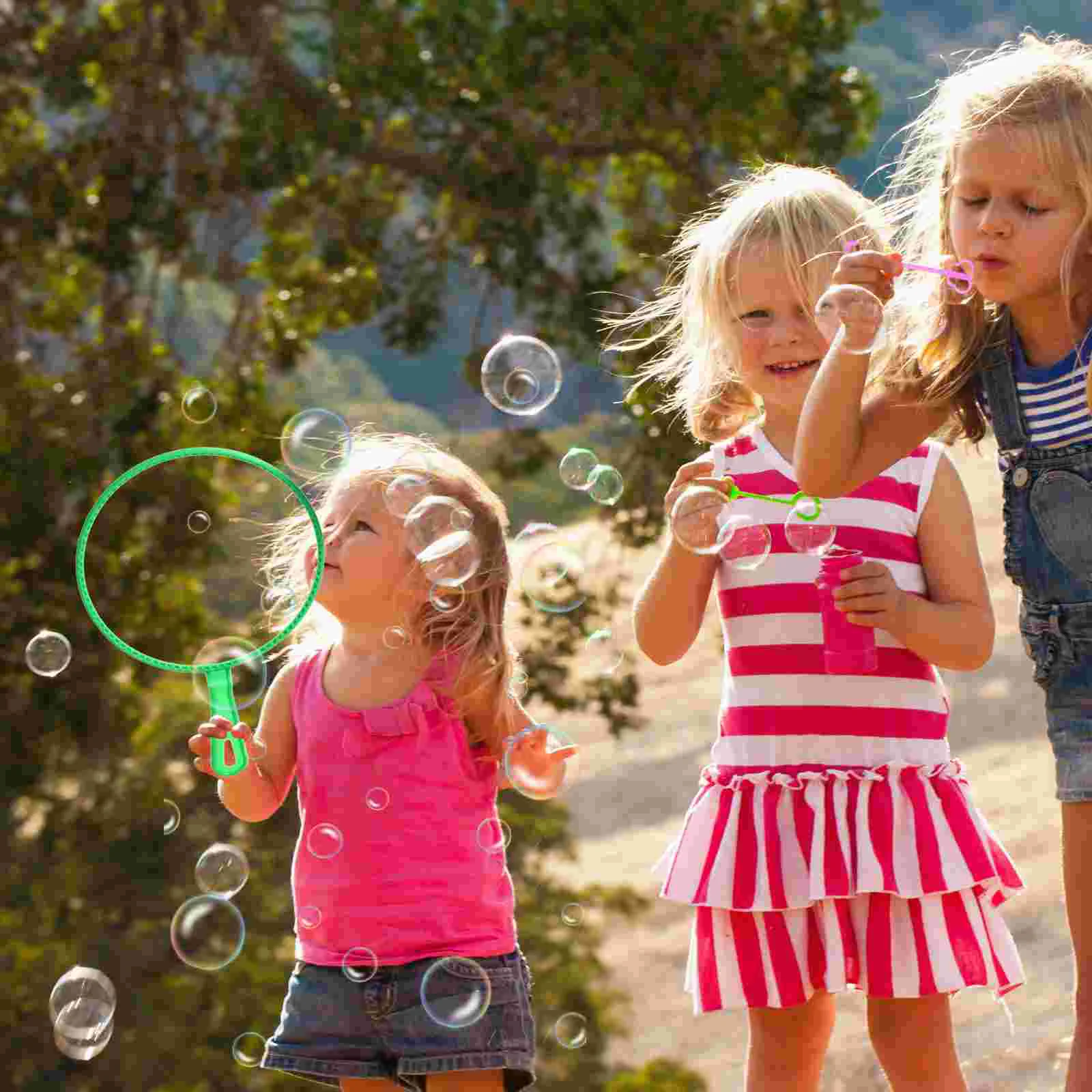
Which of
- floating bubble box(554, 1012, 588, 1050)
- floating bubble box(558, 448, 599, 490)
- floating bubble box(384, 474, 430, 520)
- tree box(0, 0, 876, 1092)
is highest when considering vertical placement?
tree box(0, 0, 876, 1092)

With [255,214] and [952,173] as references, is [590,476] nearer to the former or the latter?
[952,173]

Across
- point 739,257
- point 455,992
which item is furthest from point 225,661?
point 739,257

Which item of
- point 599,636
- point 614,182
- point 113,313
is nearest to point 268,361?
point 113,313

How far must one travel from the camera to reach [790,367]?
220 cm

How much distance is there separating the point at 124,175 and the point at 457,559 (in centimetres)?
386

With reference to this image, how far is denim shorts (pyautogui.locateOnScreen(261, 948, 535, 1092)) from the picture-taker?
2.07m

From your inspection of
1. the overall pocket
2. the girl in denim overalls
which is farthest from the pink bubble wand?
the overall pocket

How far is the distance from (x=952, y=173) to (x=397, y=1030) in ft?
3.67

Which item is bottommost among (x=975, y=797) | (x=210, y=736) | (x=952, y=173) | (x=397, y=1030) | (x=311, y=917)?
(x=975, y=797)

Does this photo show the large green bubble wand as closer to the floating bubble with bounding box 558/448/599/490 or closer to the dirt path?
the floating bubble with bounding box 558/448/599/490

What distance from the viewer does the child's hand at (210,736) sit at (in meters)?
2.03

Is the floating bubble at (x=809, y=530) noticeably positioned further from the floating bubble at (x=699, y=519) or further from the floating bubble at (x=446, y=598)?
the floating bubble at (x=446, y=598)

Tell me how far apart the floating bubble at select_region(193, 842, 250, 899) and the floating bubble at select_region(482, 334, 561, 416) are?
0.76 meters

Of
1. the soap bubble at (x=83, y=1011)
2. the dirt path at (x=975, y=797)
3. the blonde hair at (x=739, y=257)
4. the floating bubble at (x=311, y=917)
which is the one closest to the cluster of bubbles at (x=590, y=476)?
the blonde hair at (x=739, y=257)
